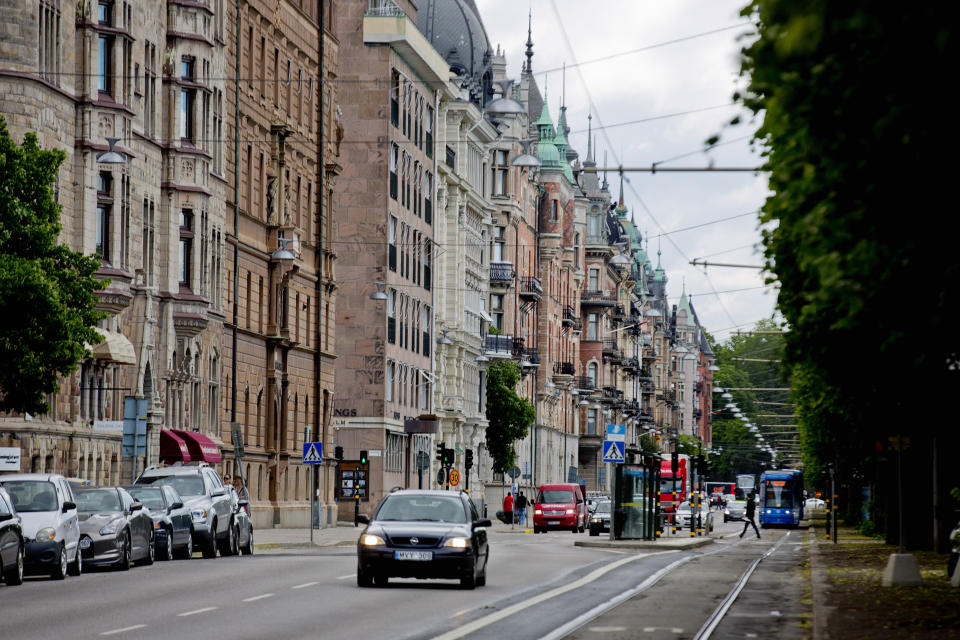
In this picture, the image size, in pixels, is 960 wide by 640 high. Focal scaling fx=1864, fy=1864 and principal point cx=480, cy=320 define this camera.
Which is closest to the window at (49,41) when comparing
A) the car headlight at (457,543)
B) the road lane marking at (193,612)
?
the car headlight at (457,543)

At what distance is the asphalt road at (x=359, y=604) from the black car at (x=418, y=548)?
1.00 ft

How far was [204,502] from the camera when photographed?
3703cm

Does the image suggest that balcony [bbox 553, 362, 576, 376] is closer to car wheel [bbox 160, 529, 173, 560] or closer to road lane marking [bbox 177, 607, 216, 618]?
car wheel [bbox 160, 529, 173, 560]

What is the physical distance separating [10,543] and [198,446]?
2634cm

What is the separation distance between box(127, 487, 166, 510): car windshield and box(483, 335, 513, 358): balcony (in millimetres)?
62062

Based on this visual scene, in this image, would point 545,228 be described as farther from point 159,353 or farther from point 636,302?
point 159,353

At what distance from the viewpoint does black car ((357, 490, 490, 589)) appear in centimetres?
2509

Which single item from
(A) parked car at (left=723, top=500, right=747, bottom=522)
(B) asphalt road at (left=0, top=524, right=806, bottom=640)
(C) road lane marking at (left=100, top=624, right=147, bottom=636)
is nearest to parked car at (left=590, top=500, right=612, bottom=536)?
→ (B) asphalt road at (left=0, top=524, right=806, bottom=640)

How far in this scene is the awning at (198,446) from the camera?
51375mm

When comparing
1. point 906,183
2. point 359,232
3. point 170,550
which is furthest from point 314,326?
point 906,183

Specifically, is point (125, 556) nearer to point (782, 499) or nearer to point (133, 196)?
point (133, 196)

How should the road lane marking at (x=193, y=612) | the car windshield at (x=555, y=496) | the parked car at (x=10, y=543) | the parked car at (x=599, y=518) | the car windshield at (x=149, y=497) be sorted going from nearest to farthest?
the road lane marking at (x=193, y=612)
the parked car at (x=10, y=543)
the car windshield at (x=149, y=497)
the parked car at (x=599, y=518)
the car windshield at (x=555, y=496)

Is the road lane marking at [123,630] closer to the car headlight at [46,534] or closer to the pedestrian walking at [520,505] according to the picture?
the car headlight at [46,534]

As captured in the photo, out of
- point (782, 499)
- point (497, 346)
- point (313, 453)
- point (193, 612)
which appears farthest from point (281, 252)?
point (782, 499)
